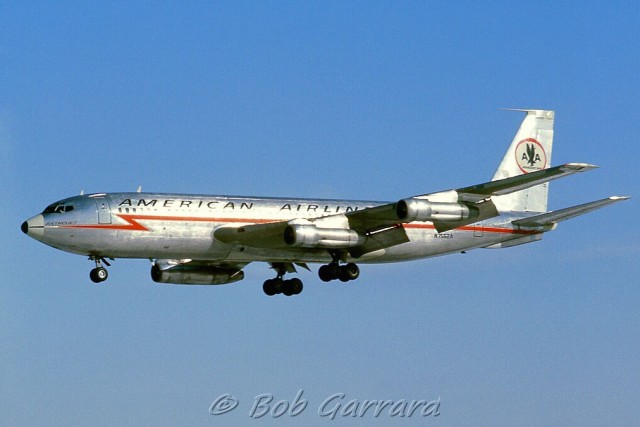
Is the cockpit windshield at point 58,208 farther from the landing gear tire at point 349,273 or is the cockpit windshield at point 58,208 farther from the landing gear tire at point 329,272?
the landing gear tire at point 349,273

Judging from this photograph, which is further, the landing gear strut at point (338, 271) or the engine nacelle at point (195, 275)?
the engine nacelle at point (195, 275)

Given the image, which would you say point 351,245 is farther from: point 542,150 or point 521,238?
point 542,150

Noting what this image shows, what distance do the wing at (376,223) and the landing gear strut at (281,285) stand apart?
4375 mm

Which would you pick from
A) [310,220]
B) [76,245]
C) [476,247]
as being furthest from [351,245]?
[76,245]

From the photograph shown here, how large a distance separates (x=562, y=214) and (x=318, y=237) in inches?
465

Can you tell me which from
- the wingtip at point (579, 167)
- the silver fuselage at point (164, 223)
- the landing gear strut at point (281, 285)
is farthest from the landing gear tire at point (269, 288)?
the wingtip at point (579, 167)

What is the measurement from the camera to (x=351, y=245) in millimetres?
61719

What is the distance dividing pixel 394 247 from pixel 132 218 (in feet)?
42.8

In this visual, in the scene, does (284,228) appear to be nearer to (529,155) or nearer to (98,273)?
(98,273)

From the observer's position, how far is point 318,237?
60.4 metres

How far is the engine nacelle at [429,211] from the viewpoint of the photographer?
58.5 m

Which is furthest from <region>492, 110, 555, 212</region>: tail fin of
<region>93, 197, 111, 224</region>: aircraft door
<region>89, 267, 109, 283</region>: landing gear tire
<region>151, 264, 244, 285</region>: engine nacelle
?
<region>89, 267, 109, 283</region>: landing gear tire

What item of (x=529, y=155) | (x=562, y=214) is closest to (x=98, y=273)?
(x=562, y=214)

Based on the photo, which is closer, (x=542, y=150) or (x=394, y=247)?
(x=394, y=247)
